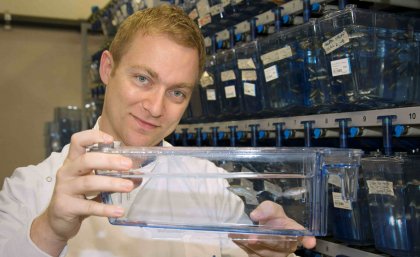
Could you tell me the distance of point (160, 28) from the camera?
1439 millimetres

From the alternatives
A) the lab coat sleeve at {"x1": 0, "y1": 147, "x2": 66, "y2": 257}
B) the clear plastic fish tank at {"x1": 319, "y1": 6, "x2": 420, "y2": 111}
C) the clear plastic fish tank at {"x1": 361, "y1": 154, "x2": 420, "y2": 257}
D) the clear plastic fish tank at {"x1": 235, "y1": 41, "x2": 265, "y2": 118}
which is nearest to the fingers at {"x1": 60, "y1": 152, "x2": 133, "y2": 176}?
the lab coat sleeve at {"x1": 0, "y1": 147, "x2": 66, "y2": 257}

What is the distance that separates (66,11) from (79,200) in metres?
4.98

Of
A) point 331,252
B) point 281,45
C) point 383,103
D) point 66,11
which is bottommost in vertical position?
point 331,252

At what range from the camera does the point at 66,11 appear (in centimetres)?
545

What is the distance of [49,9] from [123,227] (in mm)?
4484

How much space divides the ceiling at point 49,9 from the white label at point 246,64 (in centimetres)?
330

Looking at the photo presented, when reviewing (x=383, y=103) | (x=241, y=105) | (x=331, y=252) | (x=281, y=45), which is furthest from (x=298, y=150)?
(x=241, y=105)

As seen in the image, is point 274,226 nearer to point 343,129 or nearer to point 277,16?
point 343,129

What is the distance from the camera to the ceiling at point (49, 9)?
203 inches

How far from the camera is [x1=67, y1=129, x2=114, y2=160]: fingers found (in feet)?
3.24

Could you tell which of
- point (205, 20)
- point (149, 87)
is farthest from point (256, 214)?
point (205, 20)

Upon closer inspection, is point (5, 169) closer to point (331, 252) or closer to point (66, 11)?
point (66, 11)

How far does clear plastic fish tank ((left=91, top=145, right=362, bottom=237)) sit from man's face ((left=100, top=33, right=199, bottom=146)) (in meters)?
0.30

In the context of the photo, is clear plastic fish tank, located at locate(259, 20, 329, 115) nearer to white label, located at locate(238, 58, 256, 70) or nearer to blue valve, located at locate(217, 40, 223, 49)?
white label, located at locate(238, 58, 256, 70)
